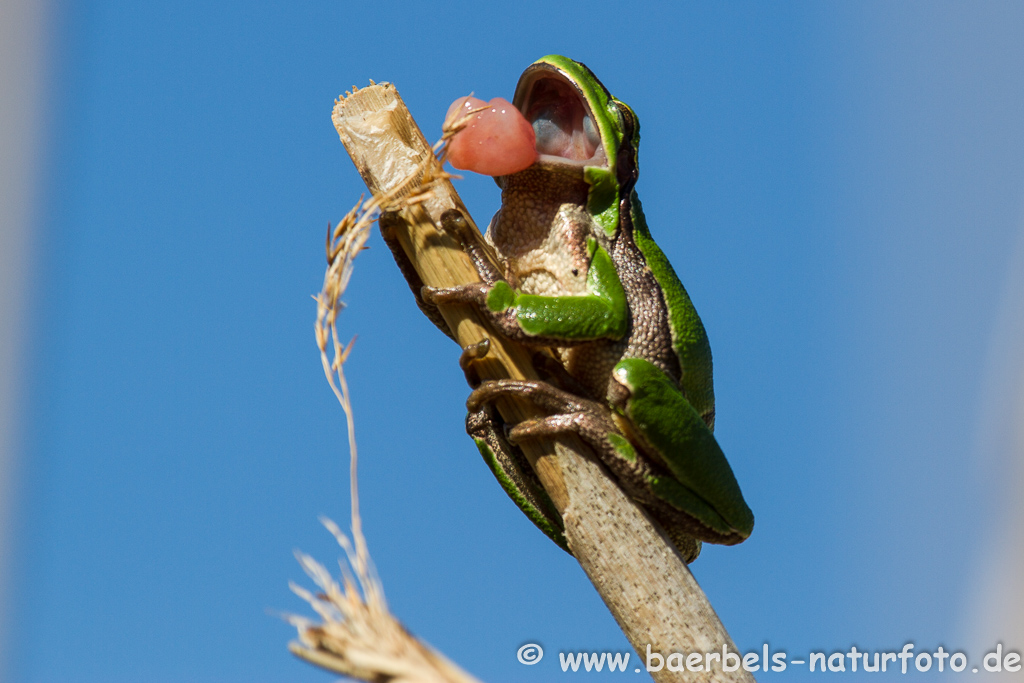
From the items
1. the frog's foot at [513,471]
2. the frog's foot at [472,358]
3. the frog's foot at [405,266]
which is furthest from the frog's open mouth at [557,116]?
the frog's foot at [513,471]

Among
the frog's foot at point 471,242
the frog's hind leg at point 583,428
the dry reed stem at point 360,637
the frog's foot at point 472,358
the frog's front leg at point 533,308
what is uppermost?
the frog's foot at point 471,242

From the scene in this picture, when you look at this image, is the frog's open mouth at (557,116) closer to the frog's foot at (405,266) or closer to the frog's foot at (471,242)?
the frog's foot at (471,242)

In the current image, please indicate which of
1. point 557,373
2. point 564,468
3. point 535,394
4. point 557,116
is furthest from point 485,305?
point 557,116

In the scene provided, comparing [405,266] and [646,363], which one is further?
[405,266]

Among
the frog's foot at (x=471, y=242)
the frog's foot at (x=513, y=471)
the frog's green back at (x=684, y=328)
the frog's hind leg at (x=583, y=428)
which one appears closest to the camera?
the frog's hind leg at (x=583, y=428)

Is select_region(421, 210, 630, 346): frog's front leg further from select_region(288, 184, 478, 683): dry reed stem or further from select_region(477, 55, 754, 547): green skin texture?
select_region(288, 184, 478, 683): dry reed stem

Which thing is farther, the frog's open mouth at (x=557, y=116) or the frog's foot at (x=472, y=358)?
the frog's open mouth at (x=557, y=116)

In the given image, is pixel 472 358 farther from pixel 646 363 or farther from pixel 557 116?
pixel 557 116
